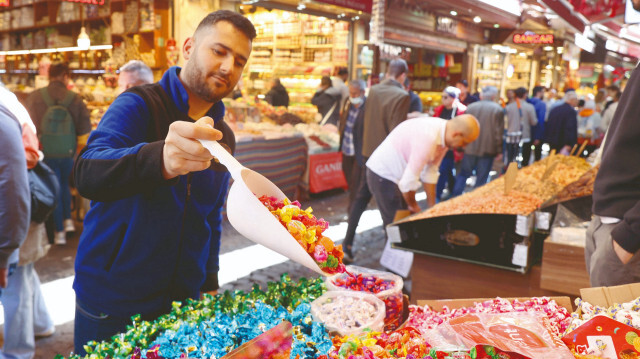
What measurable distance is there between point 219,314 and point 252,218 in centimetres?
50

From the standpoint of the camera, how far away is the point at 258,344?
1.08 m

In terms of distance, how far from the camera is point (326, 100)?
359 inches

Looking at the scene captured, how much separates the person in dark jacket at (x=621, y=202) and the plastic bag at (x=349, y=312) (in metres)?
0.97

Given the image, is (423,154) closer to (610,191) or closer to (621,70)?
(610,191)

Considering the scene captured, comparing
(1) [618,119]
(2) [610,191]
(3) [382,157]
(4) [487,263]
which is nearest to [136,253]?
(2) [610,191]

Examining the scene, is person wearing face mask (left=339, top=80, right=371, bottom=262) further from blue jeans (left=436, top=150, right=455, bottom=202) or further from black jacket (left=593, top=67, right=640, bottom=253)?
black jacket (left=593, top=67, right=640, bottom=253)

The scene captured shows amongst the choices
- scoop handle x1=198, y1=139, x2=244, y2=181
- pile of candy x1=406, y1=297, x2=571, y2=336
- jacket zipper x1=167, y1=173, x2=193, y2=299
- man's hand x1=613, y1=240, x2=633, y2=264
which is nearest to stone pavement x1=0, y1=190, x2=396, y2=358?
jacket zipper x1=167, y1=173, x2=193, y2=299

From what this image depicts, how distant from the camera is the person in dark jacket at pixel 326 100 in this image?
29.8 feet

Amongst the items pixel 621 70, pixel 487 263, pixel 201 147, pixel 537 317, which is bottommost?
pixel 487 263

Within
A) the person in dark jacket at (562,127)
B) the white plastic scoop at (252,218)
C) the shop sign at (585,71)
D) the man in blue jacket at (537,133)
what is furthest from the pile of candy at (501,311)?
the shop sign at (585,71)

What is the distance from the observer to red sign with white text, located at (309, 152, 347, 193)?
748cm

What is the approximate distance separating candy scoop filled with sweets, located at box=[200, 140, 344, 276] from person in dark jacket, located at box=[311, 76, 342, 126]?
7923mm

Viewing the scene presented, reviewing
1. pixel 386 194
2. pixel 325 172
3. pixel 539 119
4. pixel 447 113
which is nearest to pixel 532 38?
pixel 539 119

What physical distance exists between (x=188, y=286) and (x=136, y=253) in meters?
Result: 0.30
